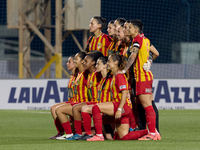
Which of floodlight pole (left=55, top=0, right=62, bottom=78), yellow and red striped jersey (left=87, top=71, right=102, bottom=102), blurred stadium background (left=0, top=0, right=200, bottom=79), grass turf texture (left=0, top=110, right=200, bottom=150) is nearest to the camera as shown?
grass turf texture (left=0, top=110, right=200, bottom=150)

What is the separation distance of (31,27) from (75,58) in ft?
29.1

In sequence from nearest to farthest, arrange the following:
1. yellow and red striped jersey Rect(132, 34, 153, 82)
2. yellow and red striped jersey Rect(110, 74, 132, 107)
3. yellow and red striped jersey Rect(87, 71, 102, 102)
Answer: yellow and red striped jersey Rect(110, 74, 132, 107)
yellow and red striped jersey Rect(132, 34, 153, 82)
yellow and red striped jersey Rect(87, 71, 102, 102)

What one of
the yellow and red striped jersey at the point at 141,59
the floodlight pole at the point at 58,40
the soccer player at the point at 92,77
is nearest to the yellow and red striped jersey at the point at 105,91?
the soccer player at the point at 92,77

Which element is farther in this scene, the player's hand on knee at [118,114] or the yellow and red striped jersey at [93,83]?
the yellow and red striped jersey at [93,83]

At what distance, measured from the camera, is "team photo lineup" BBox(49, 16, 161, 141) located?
555 centimetres

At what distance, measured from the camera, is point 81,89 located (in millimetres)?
6168

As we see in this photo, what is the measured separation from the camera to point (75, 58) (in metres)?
6.30

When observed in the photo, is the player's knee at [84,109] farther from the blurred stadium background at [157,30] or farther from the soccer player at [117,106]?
the blurred stadium background at [157,30]

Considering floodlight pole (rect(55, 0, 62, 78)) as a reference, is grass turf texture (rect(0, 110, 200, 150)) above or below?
below

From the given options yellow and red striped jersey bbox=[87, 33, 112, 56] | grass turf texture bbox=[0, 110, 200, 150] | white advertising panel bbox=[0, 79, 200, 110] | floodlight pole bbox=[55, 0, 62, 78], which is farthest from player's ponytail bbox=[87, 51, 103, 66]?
floodlight pole bbox=[55, 0, 62, 78]

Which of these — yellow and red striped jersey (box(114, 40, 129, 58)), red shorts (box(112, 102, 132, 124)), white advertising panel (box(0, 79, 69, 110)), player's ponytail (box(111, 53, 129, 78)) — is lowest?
white advertising panel (box(0, 79, 69, 110))

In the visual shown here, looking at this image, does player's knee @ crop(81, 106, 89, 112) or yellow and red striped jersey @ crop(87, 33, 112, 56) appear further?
yellow and red striped jersey @ crop(87, 33, 112, 56)

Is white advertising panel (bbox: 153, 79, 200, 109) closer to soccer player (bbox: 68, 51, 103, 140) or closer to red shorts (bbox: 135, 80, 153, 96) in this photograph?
soccer player (bbox: 68, 51, 103, 140)

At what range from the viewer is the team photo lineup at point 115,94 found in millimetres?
5547
